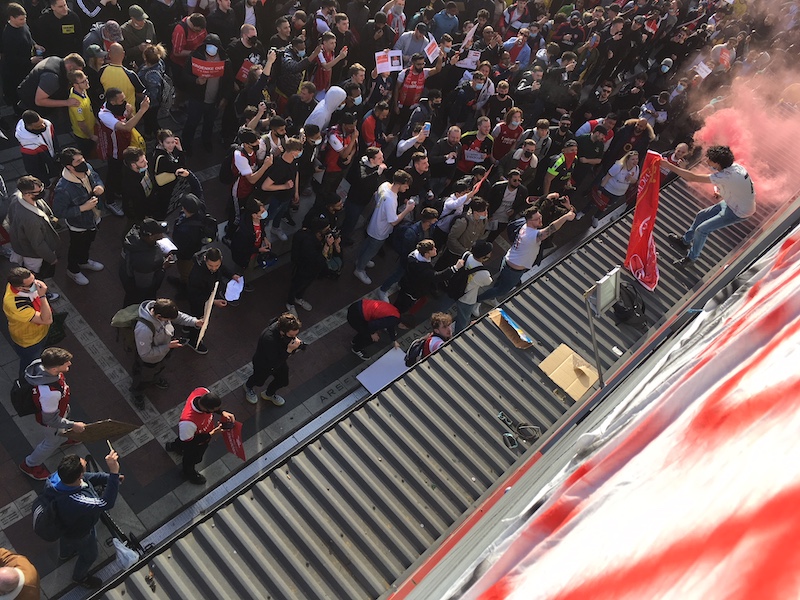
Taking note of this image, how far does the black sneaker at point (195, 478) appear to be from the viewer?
6.75 m

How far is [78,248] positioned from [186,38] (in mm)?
4071

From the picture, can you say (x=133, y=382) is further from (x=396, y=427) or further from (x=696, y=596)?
(x=696, y=596)

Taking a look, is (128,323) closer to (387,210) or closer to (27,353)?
(27,353)

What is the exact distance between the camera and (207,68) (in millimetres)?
9367

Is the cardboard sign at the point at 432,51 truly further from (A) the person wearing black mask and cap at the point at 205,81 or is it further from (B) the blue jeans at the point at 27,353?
(B) the blue jeans at the point at 27,353

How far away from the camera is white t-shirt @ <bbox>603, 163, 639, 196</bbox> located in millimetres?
10781

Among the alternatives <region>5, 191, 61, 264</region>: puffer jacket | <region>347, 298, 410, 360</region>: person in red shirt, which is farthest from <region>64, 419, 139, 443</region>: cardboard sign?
<region>347, 298, 410, 360</region>: person in red shirt

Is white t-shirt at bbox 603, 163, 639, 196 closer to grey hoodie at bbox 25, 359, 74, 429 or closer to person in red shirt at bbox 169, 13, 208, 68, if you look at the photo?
person in red shirt at bbox 169, 13, 208, 68

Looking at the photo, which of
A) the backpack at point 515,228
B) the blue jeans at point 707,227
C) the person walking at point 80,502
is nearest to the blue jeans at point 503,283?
the backpack at point 515,228

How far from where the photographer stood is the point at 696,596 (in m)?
1.29

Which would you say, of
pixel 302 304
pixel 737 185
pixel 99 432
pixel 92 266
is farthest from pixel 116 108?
pixel 737 185

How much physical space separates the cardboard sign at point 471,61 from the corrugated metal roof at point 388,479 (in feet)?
20.1

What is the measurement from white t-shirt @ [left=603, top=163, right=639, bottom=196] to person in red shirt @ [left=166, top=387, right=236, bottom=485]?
25.8 feet

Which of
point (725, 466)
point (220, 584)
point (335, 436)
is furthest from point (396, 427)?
point (725, 466)
